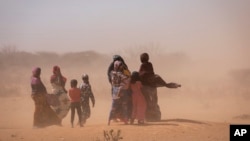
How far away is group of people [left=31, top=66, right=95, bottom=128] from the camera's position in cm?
1292

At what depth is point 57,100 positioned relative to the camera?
13.5m

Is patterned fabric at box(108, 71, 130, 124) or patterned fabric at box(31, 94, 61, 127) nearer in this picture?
patterned fabric at box(108, 71, 130, 124)

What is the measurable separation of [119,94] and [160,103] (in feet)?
42.4

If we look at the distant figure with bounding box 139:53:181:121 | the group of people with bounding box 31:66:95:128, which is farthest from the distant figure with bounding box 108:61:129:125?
the group of people with bounding box 31:66:95:128

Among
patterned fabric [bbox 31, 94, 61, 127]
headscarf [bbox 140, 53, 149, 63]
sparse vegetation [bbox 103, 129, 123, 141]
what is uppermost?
headscarf [bbox 140, 53, 149, 63]

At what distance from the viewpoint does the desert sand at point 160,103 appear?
11523 mm

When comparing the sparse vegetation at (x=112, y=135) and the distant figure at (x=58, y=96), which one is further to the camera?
the distant figure at (x=58, y=96)

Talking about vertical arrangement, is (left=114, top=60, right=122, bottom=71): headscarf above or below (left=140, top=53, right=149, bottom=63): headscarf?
below

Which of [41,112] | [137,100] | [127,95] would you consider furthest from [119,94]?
[41,112]

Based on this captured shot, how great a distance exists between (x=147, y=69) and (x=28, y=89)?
735 inches

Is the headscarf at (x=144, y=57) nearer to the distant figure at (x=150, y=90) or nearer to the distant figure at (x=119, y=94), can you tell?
the distant figure at (x=150, y=90)

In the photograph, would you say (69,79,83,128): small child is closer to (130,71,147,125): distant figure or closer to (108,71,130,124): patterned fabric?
(108,71,130,124): patterned fabric

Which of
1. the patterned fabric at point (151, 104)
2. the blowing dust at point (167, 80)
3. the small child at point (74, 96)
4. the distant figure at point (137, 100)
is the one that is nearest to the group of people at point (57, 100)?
the small child at point (74, 96)

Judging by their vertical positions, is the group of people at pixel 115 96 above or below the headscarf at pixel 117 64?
below
